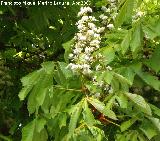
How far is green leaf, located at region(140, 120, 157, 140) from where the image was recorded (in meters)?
2.57

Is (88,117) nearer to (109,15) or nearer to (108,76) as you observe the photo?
(108,76)

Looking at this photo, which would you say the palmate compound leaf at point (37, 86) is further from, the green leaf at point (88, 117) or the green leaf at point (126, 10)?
the green leaf at point (126, 10)

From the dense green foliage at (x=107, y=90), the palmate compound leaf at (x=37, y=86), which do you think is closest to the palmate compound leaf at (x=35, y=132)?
the dense green foliage at (x=107, y=90)

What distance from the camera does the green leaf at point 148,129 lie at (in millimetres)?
2575

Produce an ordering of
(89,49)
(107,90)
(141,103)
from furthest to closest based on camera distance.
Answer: (107,90) < (89,49) < (141,103)

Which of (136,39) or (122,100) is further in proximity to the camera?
(136,39)

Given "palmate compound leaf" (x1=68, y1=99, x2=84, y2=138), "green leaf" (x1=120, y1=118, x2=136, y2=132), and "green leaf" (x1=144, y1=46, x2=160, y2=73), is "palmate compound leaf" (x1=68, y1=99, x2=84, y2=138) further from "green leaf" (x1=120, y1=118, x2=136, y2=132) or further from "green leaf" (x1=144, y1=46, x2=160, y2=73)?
"green leaf" (x1=144, y1=46, x2=160, y2=73)

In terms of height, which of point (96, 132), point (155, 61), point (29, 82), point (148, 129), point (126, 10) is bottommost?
point (148, 129)

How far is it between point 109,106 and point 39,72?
58 cm

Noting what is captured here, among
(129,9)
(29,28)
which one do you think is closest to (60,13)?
(29,28)

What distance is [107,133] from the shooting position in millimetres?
2910

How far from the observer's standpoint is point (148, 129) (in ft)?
8.59

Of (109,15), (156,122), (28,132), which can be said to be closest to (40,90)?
(28,132)

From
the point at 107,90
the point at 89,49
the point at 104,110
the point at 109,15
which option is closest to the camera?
the point at 104,110
